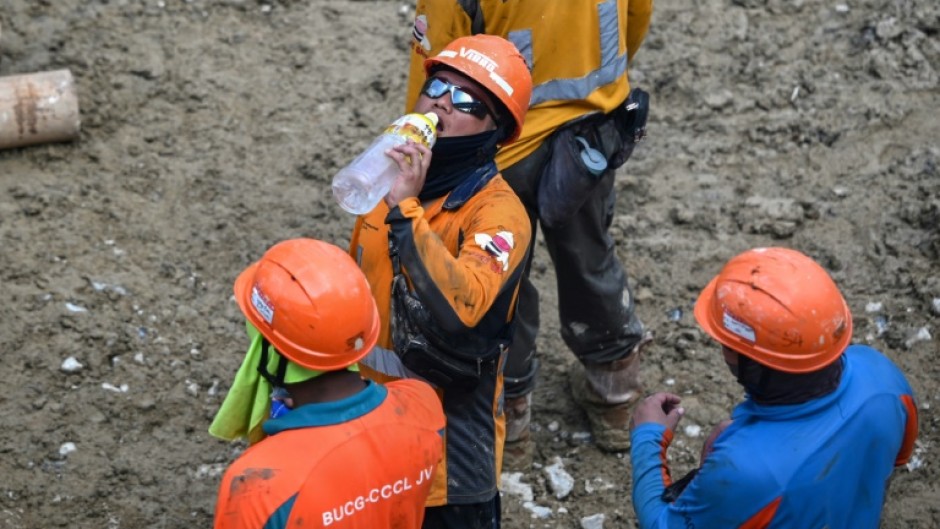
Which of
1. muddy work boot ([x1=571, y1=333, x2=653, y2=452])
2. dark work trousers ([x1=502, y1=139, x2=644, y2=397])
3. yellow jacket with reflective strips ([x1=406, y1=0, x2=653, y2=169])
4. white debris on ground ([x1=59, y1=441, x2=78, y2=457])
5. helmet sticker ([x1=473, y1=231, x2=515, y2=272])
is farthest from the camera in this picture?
muddy work boot ([x1=571, y1=333, x2=653, y2=452])

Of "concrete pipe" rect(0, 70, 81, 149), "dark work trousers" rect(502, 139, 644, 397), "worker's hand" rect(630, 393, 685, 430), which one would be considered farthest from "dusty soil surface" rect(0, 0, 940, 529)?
"worker's hand" rect(630, 393, 685, 430)

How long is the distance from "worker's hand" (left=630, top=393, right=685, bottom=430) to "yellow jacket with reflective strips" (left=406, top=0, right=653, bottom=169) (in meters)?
1.30

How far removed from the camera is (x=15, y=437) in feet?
18.0

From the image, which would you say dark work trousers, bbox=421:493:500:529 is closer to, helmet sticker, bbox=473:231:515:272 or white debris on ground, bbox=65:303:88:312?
helmet sticker, bbox=473:231:515:272

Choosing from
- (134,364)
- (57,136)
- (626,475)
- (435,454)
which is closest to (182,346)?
(134,364)

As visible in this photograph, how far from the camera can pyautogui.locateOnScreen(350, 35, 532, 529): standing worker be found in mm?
3814

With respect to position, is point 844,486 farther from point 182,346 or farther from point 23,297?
point 23,297

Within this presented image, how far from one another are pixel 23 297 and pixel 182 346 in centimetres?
85

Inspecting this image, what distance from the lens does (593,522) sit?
17.4 feet

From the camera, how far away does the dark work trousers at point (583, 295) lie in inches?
204

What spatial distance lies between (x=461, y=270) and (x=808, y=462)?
1149mm

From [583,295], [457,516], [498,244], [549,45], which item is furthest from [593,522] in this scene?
[549,45]

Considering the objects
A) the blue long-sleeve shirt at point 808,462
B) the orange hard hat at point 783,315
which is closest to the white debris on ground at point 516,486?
the blue long-sleeve shirt at point 808,462

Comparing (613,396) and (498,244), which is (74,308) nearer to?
(613,396)
